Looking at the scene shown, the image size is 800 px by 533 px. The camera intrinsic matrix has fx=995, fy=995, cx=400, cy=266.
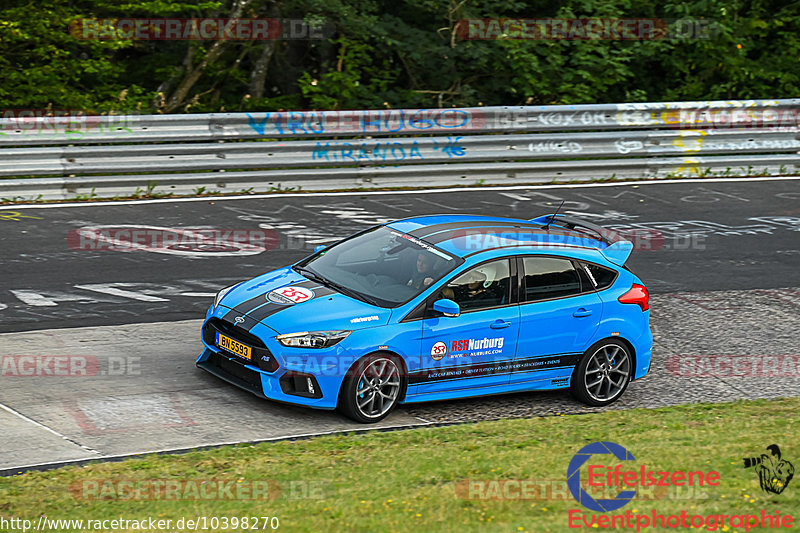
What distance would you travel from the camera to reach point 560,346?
9055 millimetres

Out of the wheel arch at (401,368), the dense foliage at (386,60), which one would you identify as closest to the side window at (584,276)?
the wheel arch at (401,368)

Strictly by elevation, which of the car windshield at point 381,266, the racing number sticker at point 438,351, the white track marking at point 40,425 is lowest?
the white track marking at point 40,425

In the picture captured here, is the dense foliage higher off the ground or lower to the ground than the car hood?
Answer: higher

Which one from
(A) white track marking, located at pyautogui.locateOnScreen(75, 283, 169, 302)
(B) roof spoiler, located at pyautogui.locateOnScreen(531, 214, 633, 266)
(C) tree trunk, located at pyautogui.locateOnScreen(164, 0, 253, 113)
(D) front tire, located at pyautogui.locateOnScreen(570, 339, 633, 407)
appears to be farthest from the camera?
(C) tree trunk, located at pyautogui.locateOnScreen(164, 0, 253, 113)

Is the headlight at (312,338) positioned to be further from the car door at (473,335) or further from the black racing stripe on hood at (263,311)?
the car door at (473,335)

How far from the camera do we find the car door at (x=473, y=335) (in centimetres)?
848

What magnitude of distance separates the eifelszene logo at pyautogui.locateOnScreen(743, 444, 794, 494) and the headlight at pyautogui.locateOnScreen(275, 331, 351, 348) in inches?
127

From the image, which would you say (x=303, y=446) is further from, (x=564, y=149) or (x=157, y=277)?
(x=564, y=149)

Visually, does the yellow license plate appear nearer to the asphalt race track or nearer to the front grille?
the front grille

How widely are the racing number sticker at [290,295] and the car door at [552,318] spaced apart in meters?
1.91

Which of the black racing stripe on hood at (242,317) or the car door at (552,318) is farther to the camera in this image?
the car door at (552,318)

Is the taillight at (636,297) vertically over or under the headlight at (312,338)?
over

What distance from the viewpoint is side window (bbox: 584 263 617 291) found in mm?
9305

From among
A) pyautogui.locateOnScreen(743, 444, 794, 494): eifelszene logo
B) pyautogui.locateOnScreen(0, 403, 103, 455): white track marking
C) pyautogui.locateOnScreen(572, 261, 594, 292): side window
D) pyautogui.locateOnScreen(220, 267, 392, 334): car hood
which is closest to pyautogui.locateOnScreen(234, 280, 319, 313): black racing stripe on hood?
pyautogui.locateOnScreen(220, 267, 392, 334): car hood
